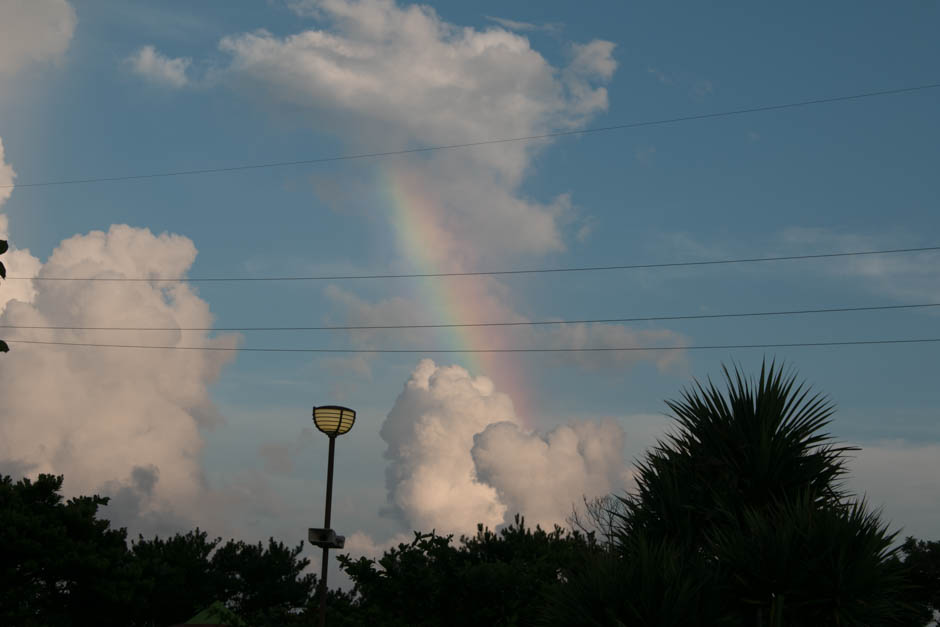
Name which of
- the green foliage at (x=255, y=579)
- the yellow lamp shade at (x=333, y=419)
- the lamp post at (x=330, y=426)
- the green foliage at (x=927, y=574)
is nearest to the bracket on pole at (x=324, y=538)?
the lamp post at (x=330, y=426)

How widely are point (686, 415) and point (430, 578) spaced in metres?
10.4

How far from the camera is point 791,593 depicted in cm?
1357

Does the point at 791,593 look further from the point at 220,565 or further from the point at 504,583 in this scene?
the point at 220,565

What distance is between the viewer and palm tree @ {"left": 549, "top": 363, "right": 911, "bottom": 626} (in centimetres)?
1342

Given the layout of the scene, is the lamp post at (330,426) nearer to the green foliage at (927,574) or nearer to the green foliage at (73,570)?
the green foliage at (73,570)

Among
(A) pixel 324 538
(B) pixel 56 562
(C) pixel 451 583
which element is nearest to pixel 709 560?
(A) pixel 324 538

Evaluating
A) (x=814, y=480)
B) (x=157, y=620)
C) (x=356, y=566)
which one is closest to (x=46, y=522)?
(x=157, y=620)

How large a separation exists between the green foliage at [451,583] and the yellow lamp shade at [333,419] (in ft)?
25.3

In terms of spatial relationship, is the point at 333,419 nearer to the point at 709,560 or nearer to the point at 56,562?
the point at 709,560

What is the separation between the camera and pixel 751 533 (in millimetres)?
14195

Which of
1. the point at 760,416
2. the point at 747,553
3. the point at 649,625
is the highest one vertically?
the point at 760,416

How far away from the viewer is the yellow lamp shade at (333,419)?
1778 cm

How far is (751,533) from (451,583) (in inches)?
477

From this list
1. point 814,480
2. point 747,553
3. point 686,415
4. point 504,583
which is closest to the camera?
point 747,553
